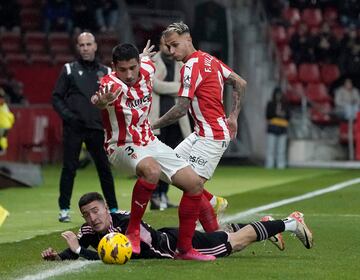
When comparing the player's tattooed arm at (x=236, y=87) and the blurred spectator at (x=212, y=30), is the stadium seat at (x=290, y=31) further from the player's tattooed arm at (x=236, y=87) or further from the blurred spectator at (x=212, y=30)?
the player's tattooed arm at (x=236, y=87)

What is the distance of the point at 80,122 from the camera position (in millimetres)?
14141

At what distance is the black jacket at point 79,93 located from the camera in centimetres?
1412

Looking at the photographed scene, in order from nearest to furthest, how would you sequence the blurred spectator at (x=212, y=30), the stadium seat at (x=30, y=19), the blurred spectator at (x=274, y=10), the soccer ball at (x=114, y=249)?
the soccer ball at (x=114, y=249)
the blurred spectator at (x=212, y=30)
the blurred spectator at (x=274, y=10)
the stadium seat at (x=30, y=19)

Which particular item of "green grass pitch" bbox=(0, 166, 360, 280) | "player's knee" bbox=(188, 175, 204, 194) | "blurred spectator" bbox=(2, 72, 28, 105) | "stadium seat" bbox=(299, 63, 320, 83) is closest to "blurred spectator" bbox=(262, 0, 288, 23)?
"stadium seat" bbox=(299, 63, 320, 83)

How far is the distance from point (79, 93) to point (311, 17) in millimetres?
18713

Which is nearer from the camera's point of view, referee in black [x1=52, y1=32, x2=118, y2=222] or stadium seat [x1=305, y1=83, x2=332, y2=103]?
referee in black [x1=52, y1=32, x2=118, y2=222]

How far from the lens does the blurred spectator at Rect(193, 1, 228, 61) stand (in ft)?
91.9

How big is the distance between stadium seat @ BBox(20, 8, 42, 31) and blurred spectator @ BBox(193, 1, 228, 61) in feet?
17.3

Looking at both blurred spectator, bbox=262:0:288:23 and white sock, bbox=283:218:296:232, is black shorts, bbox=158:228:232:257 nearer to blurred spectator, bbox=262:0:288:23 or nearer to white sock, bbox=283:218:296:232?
white sock, bbox=283:218:296:232

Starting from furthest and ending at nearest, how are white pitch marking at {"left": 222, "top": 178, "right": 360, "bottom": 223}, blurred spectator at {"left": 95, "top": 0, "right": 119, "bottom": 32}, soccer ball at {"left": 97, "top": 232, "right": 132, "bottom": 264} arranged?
blurred spectator at {"left": 95, "top": 0, "right": 119, "bottom": 32} → white pitch marking at {"left": 222, "top": 178, "right": 360, "bottom": 223} → soccer ball at {"left": 97, "top": 232, "right": 132, "bottom": 264}

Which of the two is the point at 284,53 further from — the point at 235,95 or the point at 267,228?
the point at 267,228

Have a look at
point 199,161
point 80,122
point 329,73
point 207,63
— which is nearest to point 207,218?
point 199,161

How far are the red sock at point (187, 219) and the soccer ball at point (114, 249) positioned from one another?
50cm

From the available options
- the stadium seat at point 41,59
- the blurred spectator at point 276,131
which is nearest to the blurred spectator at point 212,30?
the blurred spectator at point 276,131
